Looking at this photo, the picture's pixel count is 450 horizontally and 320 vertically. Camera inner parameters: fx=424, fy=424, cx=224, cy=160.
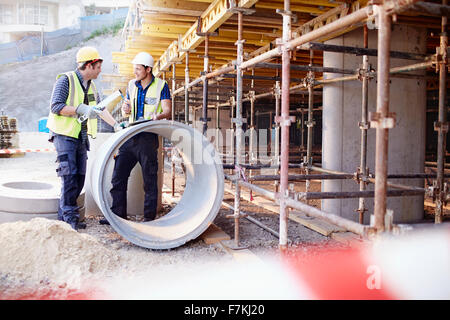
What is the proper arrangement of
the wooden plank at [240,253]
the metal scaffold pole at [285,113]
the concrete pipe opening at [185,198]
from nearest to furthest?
the metal scaffold pole at [285,113]
the wooden plank at [240,253]
the concrete pipe opening at [185,198]

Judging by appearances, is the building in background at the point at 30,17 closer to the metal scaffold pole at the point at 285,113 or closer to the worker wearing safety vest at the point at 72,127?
the worker wearing safety vest at the point at 72,127

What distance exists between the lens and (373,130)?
599 cm

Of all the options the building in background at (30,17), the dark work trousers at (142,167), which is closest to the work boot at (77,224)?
the dark work trousers at (142,167)

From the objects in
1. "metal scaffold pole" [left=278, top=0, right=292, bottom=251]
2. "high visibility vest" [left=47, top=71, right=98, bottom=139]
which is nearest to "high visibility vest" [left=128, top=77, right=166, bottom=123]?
"high visibility vest" [left=47, top=71, right=98, bottom=139]

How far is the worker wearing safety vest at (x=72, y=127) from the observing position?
4.95m

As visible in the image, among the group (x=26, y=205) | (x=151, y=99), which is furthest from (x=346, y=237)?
(x=26, y=205)

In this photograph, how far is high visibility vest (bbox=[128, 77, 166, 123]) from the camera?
224 inches

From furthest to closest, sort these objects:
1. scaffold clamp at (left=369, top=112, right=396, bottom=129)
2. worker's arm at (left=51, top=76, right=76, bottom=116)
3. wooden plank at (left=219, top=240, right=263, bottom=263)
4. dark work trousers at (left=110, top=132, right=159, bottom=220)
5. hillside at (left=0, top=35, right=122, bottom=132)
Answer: hillside at (left=0, top=35, right=122, bottom=132)
dark work trousers at (left=110, top=132, right=159, bottom=220)
worker's arm at (left=51, top=76, right=76, bottom=116)
wooden plank at (left=219, top=240, right=263, bottom=263)
scaffold clamp at (left=369, top=112, right=396, bottom=129)

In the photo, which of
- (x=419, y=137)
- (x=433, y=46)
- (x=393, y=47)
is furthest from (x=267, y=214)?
(x=433, y=46)

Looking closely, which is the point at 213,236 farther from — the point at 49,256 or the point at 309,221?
the point at 49,256

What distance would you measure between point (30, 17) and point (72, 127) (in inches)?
2096

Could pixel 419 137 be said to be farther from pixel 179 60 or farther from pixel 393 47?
pixel 179 60

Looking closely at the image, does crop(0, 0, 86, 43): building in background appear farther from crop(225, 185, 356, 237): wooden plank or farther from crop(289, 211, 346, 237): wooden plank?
crop(289, 211, 346, 237): wooden plank

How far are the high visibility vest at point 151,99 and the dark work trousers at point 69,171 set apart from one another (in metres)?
0.96
